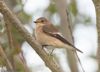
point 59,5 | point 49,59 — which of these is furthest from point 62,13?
point 49,59

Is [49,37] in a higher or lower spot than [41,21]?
lower

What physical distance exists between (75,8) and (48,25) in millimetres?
924

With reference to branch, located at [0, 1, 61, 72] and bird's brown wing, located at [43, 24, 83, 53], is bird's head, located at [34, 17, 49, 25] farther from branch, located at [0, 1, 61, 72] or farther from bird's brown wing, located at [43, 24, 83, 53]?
branch, located at [0, 1, 61, 72]

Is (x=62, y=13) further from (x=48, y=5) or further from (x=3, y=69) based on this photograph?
(x=3, y=69)

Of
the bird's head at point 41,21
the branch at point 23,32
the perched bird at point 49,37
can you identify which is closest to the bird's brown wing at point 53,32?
the perched bird at point 49,37

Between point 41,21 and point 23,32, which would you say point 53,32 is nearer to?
point 41,21

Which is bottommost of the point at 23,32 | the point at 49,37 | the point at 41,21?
the point at 49,37

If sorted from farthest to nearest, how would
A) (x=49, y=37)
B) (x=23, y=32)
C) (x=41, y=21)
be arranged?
1. (x=41, y=21)
2. (x=49, y=37)
3. (x=23, y=32)

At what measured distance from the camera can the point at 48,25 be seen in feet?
20.8

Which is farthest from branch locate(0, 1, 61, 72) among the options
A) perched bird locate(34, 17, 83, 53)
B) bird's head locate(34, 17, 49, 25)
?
bird's head locate(34, 17, 49, 25)

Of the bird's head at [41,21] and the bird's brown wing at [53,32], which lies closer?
the bird's brown wing at [53,32]

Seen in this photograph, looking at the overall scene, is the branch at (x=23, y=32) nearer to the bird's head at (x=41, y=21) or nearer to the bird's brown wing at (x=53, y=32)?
the bird's brown wing at (x=53, y=32)

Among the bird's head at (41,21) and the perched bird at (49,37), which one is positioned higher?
the bird's head at (41,21)

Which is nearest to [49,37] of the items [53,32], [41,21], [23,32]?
[53,32]
